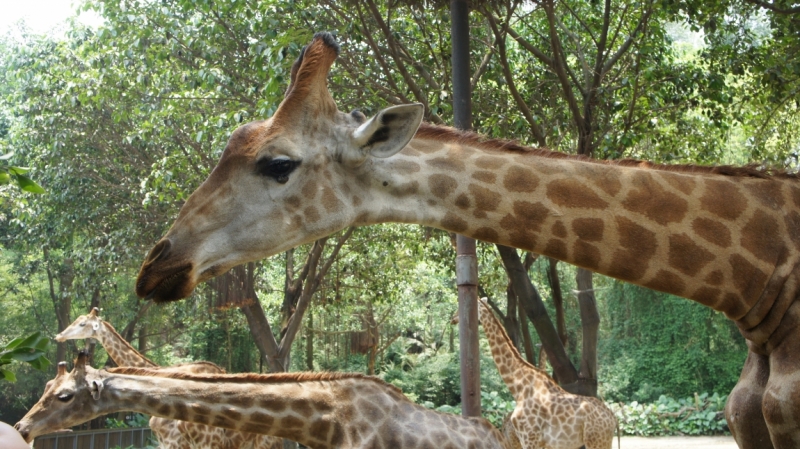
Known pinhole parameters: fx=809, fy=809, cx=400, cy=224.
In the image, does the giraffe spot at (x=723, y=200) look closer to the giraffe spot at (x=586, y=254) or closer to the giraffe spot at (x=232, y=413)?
A: the giraffe spot at (x=586, y=254)

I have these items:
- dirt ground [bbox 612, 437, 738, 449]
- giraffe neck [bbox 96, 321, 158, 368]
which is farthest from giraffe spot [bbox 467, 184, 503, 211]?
dirt ground [bbox 612, 437, 738, 449]

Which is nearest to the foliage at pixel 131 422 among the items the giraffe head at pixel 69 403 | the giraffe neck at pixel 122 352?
the giraffe neck at pixel 122 352

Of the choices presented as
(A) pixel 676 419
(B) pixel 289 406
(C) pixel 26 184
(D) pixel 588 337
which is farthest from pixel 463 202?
(A) pixel 676 419

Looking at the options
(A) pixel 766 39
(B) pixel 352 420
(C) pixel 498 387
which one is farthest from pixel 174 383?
(C) pixel 498 387

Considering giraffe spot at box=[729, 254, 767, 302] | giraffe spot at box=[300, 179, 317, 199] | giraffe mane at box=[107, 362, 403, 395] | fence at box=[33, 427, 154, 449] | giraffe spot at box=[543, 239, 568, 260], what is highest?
giraffe spot at box=[300, 179, 317, 199]

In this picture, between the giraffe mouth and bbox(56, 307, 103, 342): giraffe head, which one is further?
bbox(56, 307, 103, 342): giraffe head

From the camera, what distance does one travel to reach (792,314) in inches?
118

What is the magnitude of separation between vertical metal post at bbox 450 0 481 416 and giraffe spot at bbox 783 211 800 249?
3.46 m

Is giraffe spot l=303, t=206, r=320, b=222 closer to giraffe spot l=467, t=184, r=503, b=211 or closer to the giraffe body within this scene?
giraffe spot l=467, t=184, r=503, b=211

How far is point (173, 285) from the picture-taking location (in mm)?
2877

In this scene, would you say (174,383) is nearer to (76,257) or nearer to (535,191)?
(535,191)

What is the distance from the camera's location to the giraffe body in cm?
1016

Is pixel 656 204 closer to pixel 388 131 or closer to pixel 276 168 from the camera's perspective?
pixel 388 131

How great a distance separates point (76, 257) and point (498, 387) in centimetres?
1514
